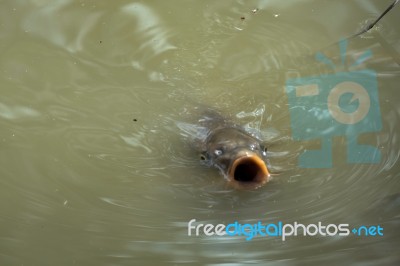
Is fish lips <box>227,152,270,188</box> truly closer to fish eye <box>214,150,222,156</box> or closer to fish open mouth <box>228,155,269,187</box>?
fish open mouth <box>228,155,269,187</box>

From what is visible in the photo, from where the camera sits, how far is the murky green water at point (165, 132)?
3.62 m

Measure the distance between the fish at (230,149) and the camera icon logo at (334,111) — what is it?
381 millimetres

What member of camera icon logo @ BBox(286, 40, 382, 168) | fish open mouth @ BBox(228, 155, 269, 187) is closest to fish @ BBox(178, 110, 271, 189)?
fish open mouth @ BBox(228, 155, 269, 187)

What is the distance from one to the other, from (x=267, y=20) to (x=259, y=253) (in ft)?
7.02

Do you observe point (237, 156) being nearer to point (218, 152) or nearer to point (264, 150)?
point (218, 152)

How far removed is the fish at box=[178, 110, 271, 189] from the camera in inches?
142

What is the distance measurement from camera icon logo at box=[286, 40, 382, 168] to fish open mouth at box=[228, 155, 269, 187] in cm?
46

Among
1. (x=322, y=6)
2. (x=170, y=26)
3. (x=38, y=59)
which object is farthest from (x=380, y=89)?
(x=38, y=59)

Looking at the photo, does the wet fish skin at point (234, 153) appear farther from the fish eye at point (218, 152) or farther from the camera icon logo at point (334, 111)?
the camera icon logo at point (334, 111)

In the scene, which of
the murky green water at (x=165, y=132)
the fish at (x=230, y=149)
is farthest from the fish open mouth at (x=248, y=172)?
the murky green water at (x=165, y=132)

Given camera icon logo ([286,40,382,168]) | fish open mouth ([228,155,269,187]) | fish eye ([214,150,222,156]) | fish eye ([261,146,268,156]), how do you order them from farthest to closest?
camera icon logo ([286,40,382,168]) < fish eye ([261,146,268,156]) < fish eye ([214,150,222,156]) < fish open mouth ([228,155,269,187])

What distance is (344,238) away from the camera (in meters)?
3.62

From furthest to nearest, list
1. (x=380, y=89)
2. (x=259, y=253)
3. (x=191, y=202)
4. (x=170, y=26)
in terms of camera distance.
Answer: (x=170, y=26) → (x=380, y=89) → (x=191, y=202) → (x=259, y=253)

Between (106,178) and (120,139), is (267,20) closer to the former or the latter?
(120,139)
